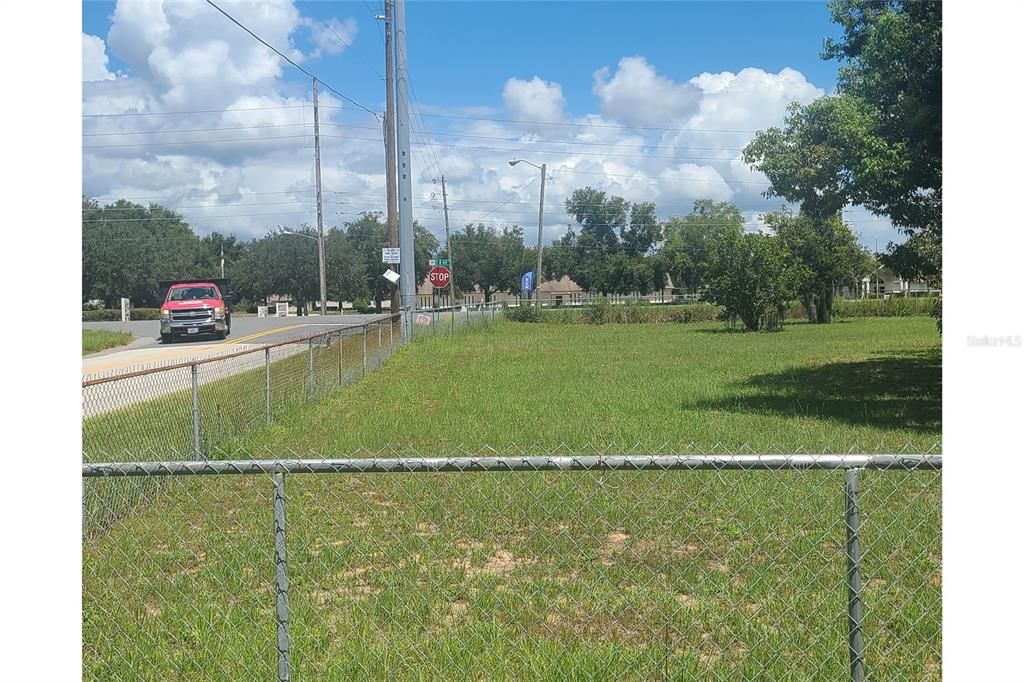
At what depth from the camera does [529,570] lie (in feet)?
18.4

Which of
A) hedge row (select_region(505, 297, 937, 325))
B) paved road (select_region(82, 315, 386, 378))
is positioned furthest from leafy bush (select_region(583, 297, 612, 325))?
paved road (select_region(82, 315, 386, 378))

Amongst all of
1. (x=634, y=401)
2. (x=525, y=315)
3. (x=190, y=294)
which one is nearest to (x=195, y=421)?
(x=634, y=401)

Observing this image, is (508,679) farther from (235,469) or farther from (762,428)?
(762,428)

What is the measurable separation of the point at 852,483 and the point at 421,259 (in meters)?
98.0

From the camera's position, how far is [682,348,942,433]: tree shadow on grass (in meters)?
12.1

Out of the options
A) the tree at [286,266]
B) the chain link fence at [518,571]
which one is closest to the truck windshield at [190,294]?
the chain link fence at [518,571]

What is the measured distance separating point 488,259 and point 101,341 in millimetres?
79071

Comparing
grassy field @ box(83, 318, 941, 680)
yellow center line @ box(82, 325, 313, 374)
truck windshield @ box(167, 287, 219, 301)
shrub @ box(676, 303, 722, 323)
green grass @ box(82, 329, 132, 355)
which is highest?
truck windshield @ box(167, 287, 219, 301)

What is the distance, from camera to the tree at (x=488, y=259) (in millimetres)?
106812

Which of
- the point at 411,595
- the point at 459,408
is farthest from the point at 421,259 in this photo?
the point at 411,595

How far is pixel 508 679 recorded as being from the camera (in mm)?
4188

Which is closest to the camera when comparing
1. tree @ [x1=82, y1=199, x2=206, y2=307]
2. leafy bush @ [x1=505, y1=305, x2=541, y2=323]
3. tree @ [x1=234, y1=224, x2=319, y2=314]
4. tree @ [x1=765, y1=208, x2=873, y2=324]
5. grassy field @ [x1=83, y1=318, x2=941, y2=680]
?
grassy field @ [x1=83, y1=318, x2=941, y2=680]

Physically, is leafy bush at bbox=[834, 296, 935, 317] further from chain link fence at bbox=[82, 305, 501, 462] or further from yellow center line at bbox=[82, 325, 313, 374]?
chain link fence at bbox=[82, 305, 501, 462]

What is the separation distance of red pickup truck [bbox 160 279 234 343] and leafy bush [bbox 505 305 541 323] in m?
19.3
